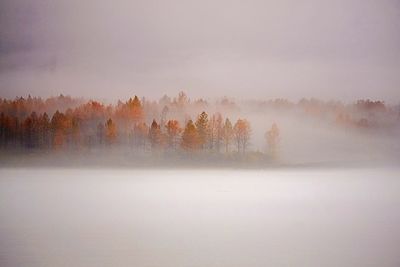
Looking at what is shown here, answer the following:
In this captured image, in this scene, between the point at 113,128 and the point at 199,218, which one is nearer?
the point at 199,218

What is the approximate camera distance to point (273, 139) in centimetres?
564

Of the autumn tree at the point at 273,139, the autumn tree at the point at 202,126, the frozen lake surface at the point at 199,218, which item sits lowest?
the frozen lake surface at the point at 199,218

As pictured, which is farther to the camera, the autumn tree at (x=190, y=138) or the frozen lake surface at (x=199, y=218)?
the autumn tree at (x=190, y=138)

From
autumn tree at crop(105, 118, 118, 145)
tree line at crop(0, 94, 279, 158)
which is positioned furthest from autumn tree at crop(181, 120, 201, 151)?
autumn tree at crop(105, 118, 118, 145)

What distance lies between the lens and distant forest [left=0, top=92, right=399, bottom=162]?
5637mm

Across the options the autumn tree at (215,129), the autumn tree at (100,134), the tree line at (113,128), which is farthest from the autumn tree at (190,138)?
the autumn tree at (100,134)

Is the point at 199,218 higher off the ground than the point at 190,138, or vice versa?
the point at 190,138

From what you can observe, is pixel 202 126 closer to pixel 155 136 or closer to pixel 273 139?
pixel 155 136

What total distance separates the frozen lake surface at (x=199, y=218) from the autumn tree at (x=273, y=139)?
198 millimetres

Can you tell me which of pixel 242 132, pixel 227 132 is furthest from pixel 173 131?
pixel 242 132

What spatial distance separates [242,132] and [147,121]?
90 centimetres

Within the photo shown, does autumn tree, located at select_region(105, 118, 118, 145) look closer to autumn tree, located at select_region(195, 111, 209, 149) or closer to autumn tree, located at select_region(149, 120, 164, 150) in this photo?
autumn tree, located at select_region(149, 120, 164, 150)

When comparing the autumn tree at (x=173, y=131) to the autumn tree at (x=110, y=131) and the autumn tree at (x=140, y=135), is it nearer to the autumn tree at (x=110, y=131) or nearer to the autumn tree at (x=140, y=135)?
the autumn tree at (x=140, y=135)

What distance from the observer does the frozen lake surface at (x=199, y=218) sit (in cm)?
523
